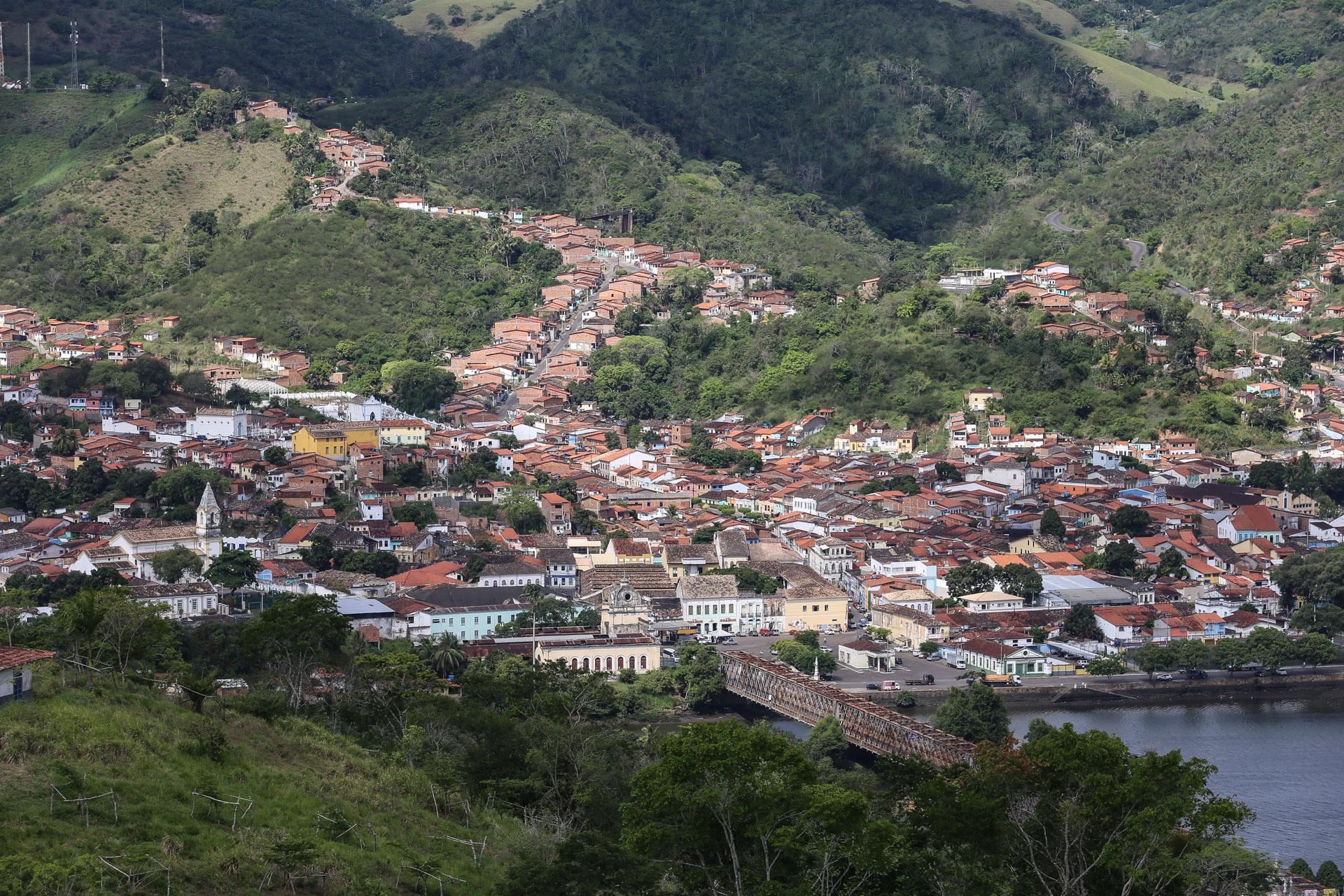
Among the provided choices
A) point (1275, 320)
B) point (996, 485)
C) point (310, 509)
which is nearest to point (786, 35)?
point (1275, 320)

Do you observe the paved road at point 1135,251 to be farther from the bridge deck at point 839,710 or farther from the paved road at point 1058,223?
the bridge deck at point 839,710

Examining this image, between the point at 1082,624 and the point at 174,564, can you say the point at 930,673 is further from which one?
the point at 174,564

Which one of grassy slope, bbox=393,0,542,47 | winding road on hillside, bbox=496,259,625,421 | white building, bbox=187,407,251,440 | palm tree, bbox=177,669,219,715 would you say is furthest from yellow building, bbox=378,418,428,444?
grassy slope, bbox=393,0,542,47

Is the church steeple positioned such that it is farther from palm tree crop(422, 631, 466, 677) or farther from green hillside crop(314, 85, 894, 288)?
green hillside crop(314, 85, 894, 288)

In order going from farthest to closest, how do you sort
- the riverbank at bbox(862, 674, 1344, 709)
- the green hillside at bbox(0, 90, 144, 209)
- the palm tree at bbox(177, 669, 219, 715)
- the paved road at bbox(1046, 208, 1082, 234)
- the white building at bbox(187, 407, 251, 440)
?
the paved road at bbox(1046, 208, 1082, 234)
the green hillside at bbox(0, 90, 144, 209)
the white building at bbox(187, 407, 251, 440)
the riverbank at bbox(862, 674, 1344, 709)
the palm tree at bbox(177, 669, 219, 715)

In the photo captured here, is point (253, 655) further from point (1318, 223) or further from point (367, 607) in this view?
point (1318, 223)

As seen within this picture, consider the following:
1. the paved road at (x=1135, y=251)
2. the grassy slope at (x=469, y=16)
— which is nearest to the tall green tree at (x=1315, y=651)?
the paved road at (x=1135, y=251)
